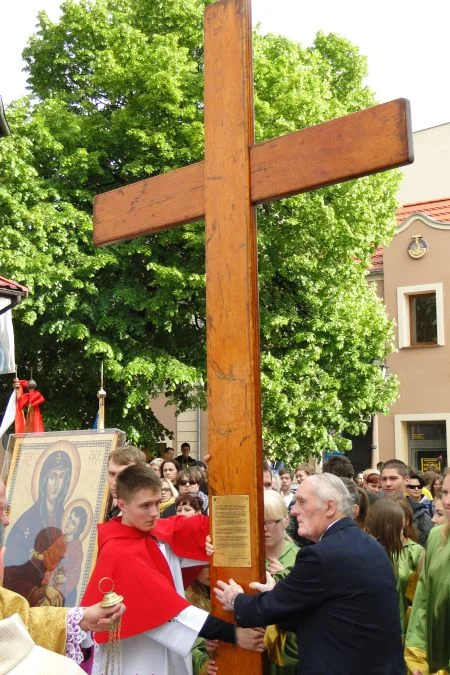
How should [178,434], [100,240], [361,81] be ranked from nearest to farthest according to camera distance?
[100,240]
[361,81]
[178,434]

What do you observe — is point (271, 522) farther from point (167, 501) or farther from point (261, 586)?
point (167, 501)

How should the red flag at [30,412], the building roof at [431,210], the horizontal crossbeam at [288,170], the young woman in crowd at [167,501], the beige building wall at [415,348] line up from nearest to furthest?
1. the horizontal crossbeam at [288,170]
2. the young woman in crowd at [167,501]
3. the red flag at [30,412]
4. the beige building wall at [415,348]
5. the building roof at [431,210]

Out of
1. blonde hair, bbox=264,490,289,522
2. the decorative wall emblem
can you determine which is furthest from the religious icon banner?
the decorative wall emblem

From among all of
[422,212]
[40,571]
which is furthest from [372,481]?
[422,212]

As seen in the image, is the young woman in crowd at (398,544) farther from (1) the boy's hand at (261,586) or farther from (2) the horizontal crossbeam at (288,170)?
(2) the horizontal crossbeam at (288,170)

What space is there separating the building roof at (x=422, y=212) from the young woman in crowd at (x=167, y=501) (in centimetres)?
1576

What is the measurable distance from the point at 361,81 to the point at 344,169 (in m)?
18.3

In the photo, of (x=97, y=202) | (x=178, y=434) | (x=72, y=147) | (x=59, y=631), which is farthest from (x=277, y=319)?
(x=59, y=631)

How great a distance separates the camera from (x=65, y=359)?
1681cm

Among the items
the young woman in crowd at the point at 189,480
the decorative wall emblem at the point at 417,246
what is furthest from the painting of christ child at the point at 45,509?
the decorative wall emblem at the point at 417,246

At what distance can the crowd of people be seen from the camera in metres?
3.15

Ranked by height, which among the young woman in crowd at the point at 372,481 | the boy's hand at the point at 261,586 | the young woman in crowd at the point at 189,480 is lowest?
the young woman in crowd at the point at 372,481

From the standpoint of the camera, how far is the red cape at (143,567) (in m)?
3.68

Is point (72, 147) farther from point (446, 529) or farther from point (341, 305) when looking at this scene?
point (446, 529)
